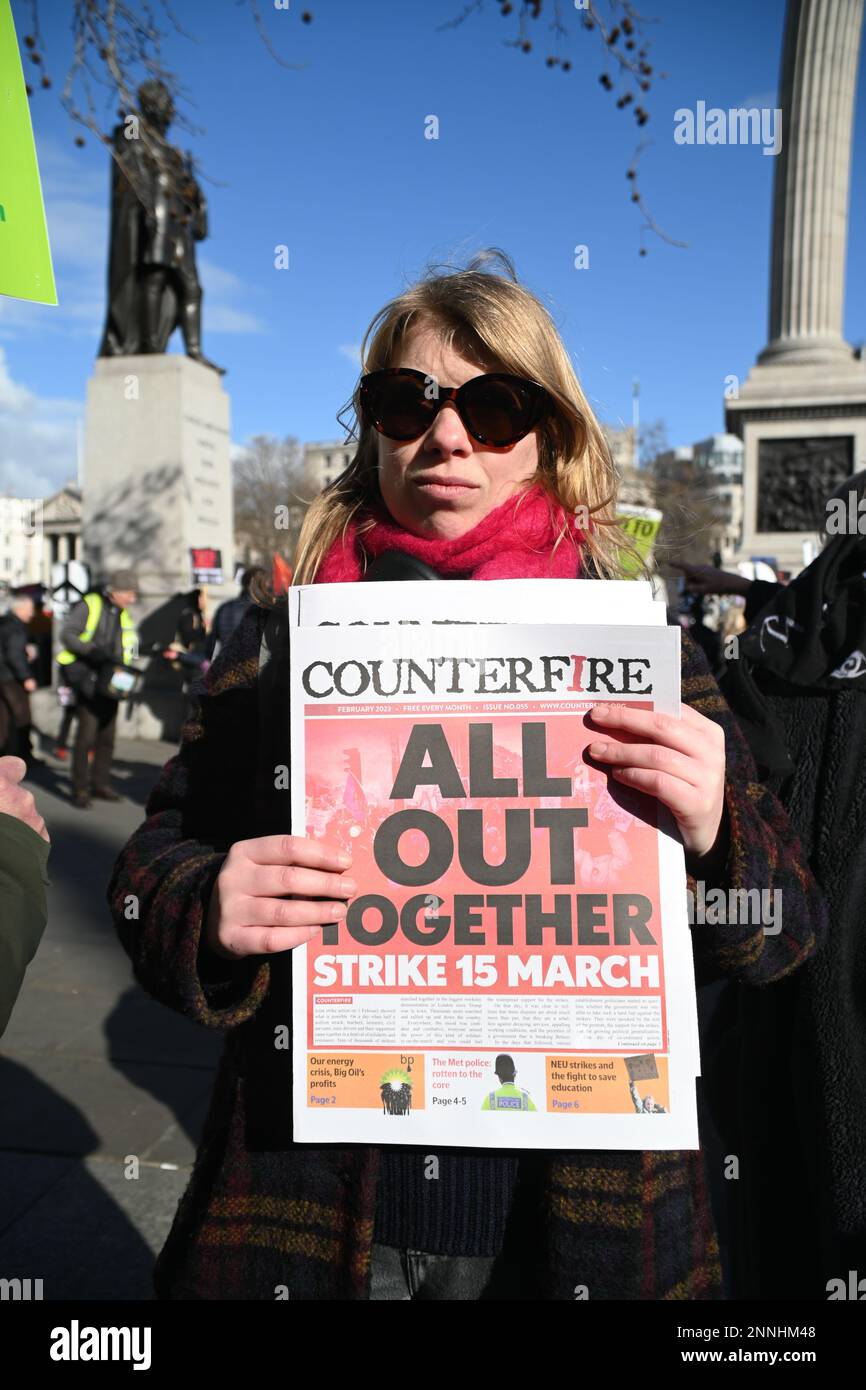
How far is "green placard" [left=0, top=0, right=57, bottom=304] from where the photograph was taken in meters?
1.16

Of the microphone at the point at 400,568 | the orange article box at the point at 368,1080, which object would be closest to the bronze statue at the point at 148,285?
the microphone at the point at 400,568

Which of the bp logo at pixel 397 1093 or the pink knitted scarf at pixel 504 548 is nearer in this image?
the bp logo at pixel 397 1093

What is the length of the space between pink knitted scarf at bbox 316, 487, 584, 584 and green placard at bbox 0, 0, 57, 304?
20.2 inches

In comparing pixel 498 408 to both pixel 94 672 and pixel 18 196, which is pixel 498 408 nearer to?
pixel 18 196

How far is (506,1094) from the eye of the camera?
3.90ft

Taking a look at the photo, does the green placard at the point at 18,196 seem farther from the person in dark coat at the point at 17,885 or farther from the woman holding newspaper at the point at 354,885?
the person in dark coat at the point at 17,885

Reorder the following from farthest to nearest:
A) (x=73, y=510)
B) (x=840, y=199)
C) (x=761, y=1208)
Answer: (x=73, y=510) < (x=840, y=199) < (x=761, y=1208)

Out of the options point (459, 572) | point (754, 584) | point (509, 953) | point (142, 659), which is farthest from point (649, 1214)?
point (142, 659)

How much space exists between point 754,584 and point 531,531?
2.24 m

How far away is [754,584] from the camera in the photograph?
343 centimetres

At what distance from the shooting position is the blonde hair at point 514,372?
1.43 meters

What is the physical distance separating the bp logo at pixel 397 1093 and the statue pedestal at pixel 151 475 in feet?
38.5

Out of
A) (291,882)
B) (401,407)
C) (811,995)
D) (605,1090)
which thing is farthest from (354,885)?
(811,995)
